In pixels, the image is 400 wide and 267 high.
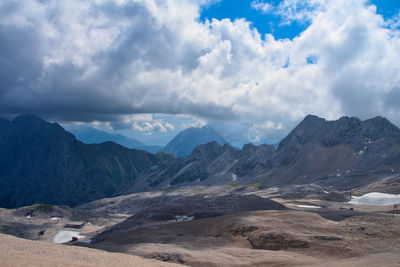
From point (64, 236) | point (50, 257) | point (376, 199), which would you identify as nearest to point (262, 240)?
point (50, 257)

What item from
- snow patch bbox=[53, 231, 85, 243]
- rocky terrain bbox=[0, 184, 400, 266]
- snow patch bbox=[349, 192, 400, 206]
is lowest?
snow patch bbox=[53, 231, 85, 243]

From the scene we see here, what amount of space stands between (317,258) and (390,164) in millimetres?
154096

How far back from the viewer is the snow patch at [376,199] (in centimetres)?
8306

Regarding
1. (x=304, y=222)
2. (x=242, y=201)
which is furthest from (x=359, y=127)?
(x=304, y=222)

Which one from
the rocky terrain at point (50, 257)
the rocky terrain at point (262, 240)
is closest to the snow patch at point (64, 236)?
the rocky terrain at point (262, 240)

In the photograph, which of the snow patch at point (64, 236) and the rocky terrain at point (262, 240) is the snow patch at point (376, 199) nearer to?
the rocky terrain at point (262, 240)

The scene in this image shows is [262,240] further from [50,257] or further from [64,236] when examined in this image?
[64,236]

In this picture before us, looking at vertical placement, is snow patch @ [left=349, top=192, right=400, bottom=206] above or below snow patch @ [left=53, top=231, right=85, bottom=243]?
above

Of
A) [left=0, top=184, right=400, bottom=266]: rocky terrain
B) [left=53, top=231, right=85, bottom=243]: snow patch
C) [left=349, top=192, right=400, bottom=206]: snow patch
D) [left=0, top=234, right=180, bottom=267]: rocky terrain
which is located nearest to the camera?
[left=0, top=234, right=180, bottom=267]: rocky terrain

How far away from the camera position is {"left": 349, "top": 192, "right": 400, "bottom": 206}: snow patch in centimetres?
8306

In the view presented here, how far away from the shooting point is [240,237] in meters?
30.5

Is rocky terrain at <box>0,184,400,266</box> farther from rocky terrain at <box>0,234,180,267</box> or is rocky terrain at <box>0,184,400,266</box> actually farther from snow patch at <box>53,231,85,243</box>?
snow patch at <box>53,231,85,243</box>

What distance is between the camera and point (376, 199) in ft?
287

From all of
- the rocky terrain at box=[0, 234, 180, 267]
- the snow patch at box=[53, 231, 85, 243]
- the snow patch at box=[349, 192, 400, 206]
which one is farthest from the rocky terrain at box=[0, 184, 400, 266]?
the snow patch at box=[349, 192, 400, 206]
